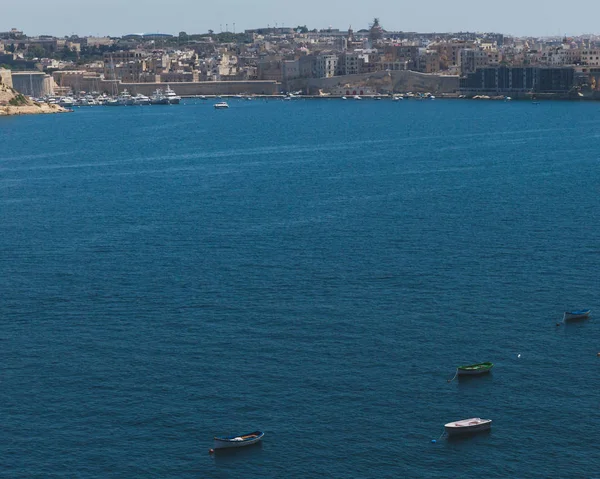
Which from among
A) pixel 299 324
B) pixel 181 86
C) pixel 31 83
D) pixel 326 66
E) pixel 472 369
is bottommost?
pixel 472 369

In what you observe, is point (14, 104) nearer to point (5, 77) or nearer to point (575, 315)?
point (5, 77)

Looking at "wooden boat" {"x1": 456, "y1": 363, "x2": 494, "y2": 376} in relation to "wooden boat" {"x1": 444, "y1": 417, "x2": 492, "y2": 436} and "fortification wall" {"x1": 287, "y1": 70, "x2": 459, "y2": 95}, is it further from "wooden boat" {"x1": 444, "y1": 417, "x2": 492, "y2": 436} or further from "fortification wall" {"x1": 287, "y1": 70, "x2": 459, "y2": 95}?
"fortification wall" {"x1": 287, "y1": 70, "x2": 459, "y2": 95}

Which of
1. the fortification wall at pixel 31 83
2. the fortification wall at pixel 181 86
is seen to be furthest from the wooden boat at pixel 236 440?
the fortification wall at pixel 181 86

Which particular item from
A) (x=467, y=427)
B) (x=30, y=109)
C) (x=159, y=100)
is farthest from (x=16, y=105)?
(x=467, y=427)

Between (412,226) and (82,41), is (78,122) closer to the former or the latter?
(412,226)

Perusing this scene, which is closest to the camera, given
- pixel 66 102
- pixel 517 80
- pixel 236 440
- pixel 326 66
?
pixel 236 440

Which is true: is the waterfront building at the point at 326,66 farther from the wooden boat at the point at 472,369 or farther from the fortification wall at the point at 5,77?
the wooden boat at the point at 472,369

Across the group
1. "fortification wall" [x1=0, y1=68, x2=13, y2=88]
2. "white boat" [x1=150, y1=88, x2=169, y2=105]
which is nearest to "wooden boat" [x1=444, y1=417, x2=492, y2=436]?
"fortification wall" [x1=0, y1=68, x2=13, y2=88]
